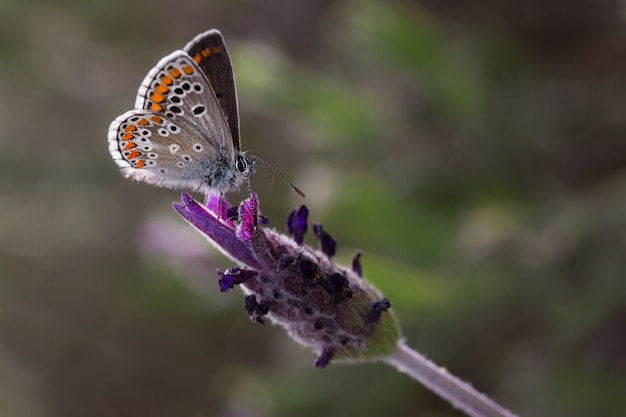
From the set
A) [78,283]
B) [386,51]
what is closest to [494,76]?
[386,51]

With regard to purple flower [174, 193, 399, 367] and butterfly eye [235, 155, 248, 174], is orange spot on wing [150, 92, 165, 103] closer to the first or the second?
butterfly eye [235, 155, 248, 174]

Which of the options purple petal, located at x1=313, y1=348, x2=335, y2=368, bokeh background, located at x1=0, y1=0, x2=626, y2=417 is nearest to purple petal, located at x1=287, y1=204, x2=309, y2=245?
purple petal, located at x1=313, y1=348, x2=335, y2=368

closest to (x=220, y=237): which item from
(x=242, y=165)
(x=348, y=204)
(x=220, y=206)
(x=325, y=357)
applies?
(x=220, y=206)

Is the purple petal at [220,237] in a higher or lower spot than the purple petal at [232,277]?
higher

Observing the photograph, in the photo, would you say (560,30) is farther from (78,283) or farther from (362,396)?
(78,283)

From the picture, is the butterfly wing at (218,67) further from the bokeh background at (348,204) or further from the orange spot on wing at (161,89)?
the bokeh background at (348,204)

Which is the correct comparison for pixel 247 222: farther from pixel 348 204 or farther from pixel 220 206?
pixel 348 204

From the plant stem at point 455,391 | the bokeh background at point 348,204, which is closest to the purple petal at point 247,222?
the plant stem at point 455,391
